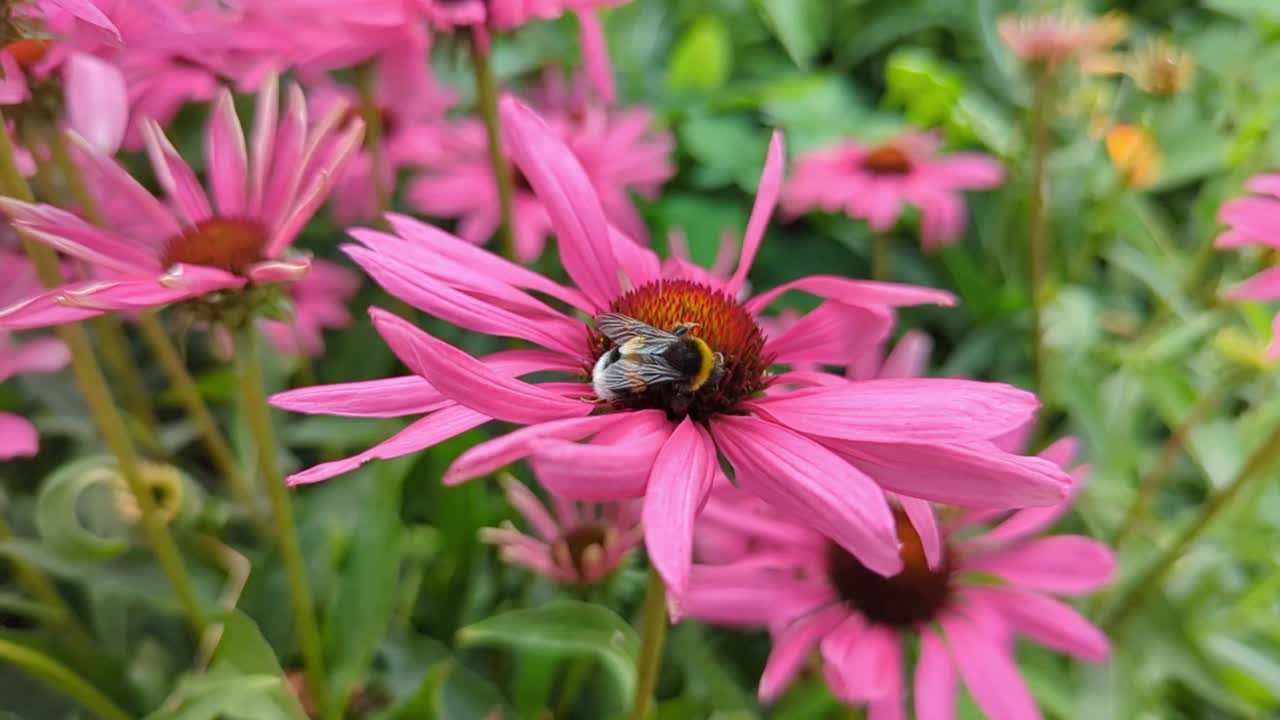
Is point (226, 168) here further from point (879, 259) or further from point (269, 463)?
point (879, 259)

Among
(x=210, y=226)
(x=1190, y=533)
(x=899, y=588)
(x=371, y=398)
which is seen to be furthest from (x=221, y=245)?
(x=1190, y=533)

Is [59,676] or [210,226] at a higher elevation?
[210,226]

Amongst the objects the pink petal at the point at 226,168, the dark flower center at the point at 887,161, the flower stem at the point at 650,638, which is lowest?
the dark flower center at the point at 887,161

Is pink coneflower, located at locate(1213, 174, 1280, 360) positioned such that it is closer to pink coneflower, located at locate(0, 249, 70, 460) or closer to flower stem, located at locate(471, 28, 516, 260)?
flower stem, located at locate(471, 28, 516, 260)

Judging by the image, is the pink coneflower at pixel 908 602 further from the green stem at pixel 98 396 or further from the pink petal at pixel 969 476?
the green stem at pixel 98 396

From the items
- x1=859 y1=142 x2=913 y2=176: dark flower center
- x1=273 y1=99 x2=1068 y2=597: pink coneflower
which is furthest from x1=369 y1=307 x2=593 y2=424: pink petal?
x1=859 y1=142 x2=913 y2=176: dark flower center

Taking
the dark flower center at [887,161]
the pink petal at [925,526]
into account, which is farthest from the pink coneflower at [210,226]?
the dark flower center at [887,161]
